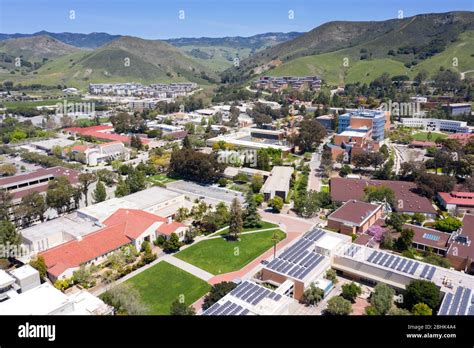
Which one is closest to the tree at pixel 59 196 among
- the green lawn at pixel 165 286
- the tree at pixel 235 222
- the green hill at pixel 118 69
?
the green lawn at pixel 165 286

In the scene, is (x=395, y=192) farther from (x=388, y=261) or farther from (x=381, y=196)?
(x=388, y=261)

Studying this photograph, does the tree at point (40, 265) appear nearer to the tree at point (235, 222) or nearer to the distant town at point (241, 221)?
the distant town at point (241, 221)

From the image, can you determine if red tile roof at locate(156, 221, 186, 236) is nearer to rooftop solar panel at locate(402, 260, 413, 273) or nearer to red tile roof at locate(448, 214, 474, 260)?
rooftop solar panel at locate(402, 260, 413, 273)

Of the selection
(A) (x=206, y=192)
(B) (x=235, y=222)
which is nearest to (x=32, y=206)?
(A) (x=206, y=192)
